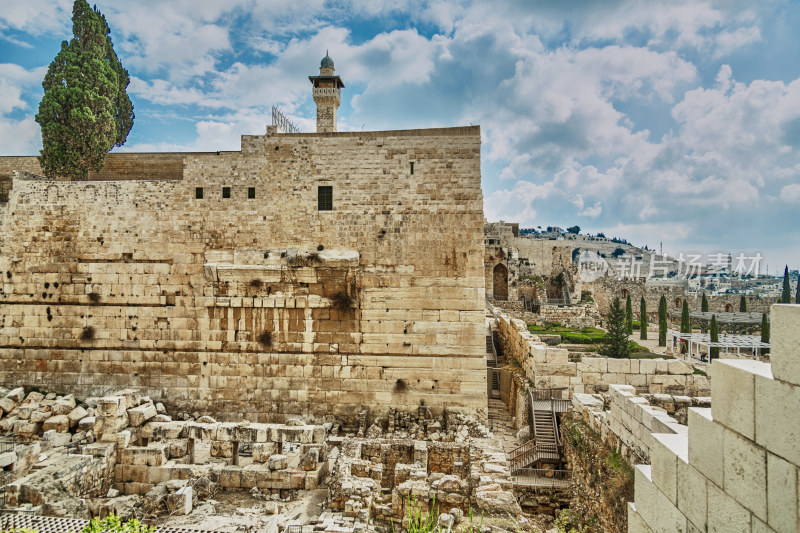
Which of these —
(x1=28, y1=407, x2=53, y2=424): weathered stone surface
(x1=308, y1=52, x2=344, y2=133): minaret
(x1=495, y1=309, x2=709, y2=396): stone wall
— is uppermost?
(x1=308, y1=52, x2=344, y2=133): minaret

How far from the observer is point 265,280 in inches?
442

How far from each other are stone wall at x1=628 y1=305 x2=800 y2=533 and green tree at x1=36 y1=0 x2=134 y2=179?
16.1m

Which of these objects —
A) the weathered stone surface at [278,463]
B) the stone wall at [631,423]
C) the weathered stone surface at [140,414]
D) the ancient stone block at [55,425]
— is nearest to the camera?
the stone wall at [631,423]

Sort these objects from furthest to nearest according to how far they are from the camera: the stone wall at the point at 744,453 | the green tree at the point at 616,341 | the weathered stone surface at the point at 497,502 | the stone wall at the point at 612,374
Answer: the green tree at the point at 616,341 → the stone wall at the point at 612,374 → the weathered stone surface at the point at 497,502 → the stone wall at the point at 744,453

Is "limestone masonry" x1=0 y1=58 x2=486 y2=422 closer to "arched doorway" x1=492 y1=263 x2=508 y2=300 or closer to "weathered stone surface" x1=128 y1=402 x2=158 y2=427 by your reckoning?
"weathered stone surface" x1=128 y1=402 x2=158 y2=427

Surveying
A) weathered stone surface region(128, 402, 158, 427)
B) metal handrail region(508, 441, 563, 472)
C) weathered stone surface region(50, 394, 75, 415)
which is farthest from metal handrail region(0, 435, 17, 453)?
metal handrail region(508, 441, 563, 472)

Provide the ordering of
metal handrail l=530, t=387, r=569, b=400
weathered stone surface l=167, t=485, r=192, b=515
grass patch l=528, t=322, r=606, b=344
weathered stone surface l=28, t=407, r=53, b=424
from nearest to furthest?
1. weathered stone surface l=167, t=485, r=192, b=515
2. weathered stone surface l=28, t=407, r=53, b=424
3. metal handrail l=530, t=387, r=569, b=400
4. grass patch l=528, t=322, r=606, b=344

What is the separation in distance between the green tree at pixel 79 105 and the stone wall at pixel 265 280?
175cm

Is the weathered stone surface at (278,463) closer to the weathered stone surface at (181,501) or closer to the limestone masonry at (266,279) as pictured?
the weathered stone surface at (181,501)

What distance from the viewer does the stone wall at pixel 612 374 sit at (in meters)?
11.1

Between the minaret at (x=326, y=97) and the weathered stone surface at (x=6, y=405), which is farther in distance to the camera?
the minaret at (x=326, y=97)

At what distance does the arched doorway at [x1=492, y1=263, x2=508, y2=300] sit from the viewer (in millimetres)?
34969

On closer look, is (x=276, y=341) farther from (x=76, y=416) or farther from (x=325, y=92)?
(x=325, y=92)

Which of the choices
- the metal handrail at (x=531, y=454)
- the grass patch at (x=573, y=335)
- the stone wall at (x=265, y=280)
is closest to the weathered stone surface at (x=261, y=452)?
the stone wall at (x=265, y=280)
